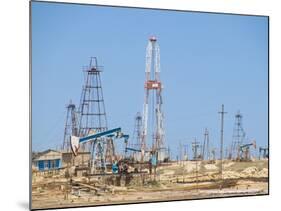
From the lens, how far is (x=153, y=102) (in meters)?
4.52

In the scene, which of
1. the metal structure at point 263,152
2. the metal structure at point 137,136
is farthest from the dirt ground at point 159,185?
the metal structure at point 137,136

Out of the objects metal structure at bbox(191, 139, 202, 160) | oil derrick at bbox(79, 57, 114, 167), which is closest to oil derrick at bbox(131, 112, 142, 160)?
oil derrick at bbox(79, 57, 114, 167)

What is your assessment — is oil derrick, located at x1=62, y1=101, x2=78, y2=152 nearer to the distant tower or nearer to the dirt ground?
the dirt ground

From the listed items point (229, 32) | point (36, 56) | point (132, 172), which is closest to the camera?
point (36, 56)

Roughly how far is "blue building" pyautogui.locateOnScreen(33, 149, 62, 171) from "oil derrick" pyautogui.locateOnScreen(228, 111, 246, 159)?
1423mm

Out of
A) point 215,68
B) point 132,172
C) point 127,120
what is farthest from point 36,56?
point 215,68

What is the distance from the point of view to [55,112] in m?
4.24

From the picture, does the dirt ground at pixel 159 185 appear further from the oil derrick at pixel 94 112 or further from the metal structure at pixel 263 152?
the oil derrick at pixel 94 112

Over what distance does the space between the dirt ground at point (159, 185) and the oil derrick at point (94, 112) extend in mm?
203

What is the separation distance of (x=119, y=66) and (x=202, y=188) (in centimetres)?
120

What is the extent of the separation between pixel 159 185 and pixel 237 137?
77cm

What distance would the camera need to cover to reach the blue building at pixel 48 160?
419 cm

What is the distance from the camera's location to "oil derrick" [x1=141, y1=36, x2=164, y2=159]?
14.8 ft

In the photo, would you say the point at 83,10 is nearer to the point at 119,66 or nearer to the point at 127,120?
the point at 119,66
